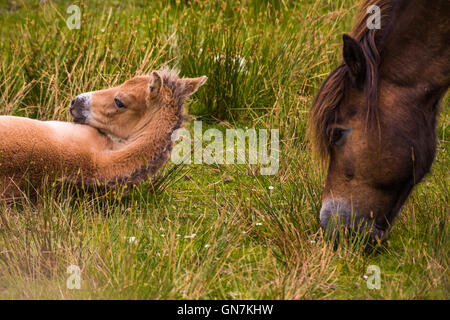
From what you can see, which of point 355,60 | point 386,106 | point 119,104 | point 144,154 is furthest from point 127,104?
point 386,106

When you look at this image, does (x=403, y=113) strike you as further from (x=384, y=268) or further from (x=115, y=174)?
(x=115, y=174)

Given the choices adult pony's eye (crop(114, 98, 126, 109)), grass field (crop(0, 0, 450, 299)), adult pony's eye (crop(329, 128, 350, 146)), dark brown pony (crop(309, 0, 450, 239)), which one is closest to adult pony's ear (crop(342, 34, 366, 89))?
dark brown pony (crop(309, 0, 450, 239))

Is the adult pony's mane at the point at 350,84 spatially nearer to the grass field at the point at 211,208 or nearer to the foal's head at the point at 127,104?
the grass field at the point at 211,208

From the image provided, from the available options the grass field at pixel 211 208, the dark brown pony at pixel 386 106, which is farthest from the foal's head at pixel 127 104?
the dark brown pony at pixel 386 106

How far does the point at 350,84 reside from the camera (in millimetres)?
3703

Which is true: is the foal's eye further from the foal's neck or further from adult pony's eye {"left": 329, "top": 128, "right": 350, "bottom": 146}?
the foal's neck

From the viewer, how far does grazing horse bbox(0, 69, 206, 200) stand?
4301mm

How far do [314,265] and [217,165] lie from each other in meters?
2.02

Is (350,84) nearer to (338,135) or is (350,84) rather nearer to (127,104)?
(338,135)

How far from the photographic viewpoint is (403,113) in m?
3.58

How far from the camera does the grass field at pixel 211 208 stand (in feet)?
11.6

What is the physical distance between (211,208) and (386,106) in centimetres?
168

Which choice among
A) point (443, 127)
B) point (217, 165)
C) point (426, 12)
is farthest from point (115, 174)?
point (443, 127)

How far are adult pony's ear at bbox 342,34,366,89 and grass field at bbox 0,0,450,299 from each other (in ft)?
3.31
